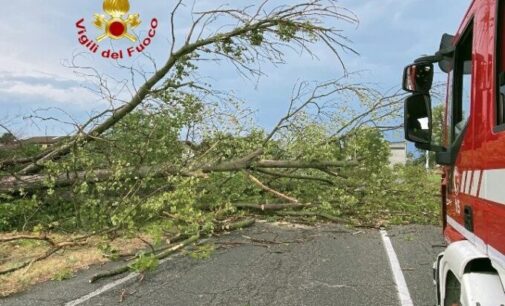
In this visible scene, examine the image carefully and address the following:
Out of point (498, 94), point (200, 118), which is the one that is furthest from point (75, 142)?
point (498, 94)

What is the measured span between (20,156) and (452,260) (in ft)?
28.2

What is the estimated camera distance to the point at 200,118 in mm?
10375

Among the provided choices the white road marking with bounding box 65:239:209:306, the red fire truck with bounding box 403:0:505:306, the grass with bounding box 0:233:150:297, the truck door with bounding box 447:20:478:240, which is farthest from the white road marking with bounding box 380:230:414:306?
the grass with bounding box 0:233:150:297

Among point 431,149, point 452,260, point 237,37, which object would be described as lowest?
point 452,260

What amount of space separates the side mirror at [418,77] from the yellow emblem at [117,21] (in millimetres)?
7549

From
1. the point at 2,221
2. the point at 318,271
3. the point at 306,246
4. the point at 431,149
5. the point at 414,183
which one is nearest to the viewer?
the point at 431,149

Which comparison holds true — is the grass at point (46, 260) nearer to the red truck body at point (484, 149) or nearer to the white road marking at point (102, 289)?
the white road marking at point (102, 289)

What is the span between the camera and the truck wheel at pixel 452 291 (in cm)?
290

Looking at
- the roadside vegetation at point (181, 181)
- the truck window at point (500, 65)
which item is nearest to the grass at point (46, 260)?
the roadside vegetation at point (181, 181)

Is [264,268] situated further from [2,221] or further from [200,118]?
[2,221]

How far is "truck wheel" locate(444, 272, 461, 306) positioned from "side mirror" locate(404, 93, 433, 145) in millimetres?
781

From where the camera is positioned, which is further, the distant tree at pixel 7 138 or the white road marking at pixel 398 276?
the distant tree at pixel 7 138

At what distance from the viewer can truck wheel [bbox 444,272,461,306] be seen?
290cm

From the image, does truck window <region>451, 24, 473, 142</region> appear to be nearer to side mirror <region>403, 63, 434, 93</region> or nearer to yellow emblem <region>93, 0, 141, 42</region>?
side mirror <region>403, 63, 434, 93</region>
